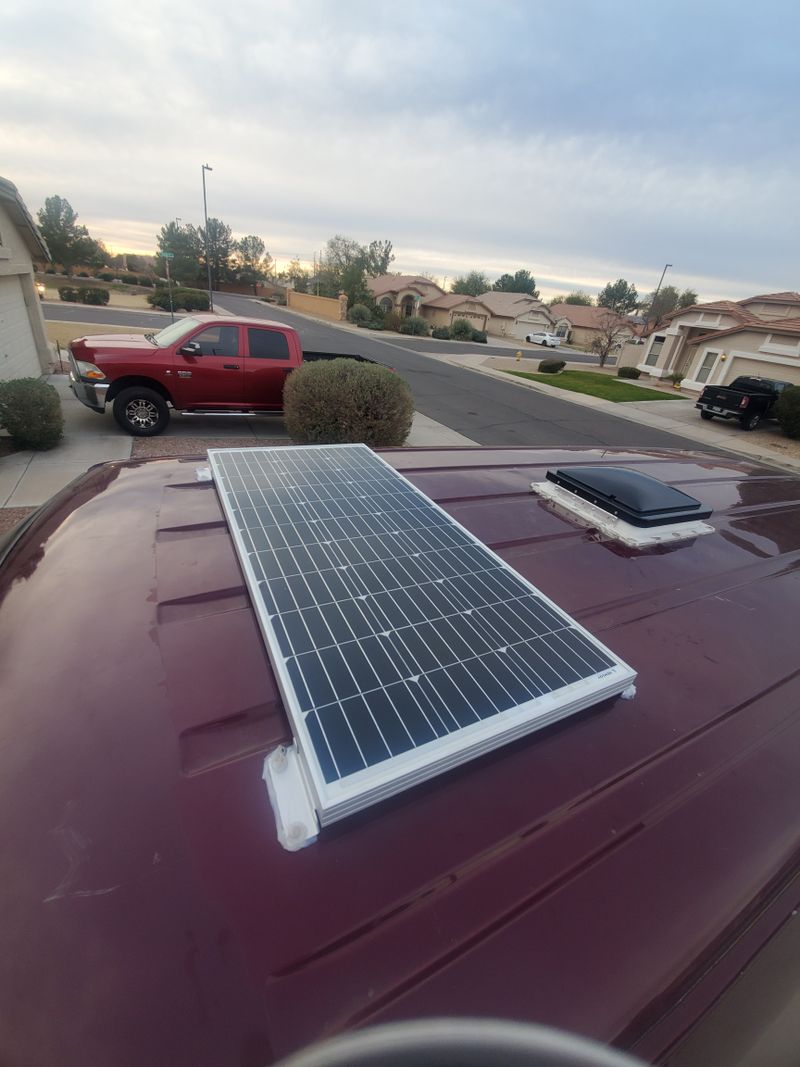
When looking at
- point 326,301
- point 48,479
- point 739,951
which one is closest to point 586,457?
point 739,951

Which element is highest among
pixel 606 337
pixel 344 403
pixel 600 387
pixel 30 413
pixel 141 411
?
pixel 606 337

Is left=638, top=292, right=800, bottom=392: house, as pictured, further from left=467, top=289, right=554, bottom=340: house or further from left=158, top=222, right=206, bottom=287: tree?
left=158, top=222, right=206, bottom=287: tree

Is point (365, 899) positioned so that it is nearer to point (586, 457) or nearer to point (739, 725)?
point (739, 725)

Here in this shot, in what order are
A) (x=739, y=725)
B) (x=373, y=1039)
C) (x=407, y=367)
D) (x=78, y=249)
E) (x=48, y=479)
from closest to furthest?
(x=373, y=1039), (x=739, y=725), (x=48, y=479), (x=407, y=367), (x=78, y=249)

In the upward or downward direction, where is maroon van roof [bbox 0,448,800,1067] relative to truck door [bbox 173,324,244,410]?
upward

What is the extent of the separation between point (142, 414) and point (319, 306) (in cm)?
5350

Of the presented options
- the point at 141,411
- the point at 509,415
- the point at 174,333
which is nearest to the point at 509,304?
the point at 509,415

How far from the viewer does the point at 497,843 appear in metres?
1.08

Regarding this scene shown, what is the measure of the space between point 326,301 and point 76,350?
168 ft

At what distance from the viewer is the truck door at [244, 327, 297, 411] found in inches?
352

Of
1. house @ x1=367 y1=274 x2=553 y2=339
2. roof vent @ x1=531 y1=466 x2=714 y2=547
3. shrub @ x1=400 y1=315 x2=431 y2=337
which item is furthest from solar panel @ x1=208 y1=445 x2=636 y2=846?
house @ x1=367 y1=274 x2=553 y2=339

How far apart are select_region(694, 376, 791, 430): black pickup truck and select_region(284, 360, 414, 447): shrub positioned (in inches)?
589

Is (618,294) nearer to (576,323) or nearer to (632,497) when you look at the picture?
(576,323)

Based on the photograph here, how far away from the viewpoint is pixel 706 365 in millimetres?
25469
